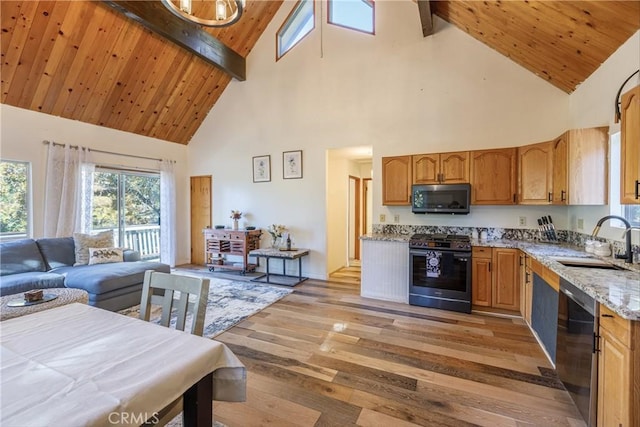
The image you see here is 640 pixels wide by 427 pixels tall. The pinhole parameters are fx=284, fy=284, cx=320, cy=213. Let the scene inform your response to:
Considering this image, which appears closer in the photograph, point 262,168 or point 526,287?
point 526,287

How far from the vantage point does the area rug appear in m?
3.29

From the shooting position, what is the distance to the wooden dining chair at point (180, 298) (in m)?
1.45

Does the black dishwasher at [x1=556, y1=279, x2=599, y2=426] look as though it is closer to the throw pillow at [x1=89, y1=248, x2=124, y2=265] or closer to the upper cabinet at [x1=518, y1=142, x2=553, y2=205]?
the upper cabinet at [x1=518, y1=142, x2=553, y2=205]

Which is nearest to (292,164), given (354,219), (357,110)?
(357,110)

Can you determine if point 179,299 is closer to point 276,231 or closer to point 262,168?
point 276,231

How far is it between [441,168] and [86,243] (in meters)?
5.22

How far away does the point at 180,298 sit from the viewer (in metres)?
1.56

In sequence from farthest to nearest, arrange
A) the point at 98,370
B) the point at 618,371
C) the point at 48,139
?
the point at 48,139 → the point at 618,371 → the point at 98,370

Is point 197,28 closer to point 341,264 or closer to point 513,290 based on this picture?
point 341,264

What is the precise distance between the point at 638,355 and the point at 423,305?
2517 millimetres

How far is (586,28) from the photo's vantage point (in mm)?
2428

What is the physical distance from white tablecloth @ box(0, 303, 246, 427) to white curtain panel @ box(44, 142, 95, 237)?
412 cm
